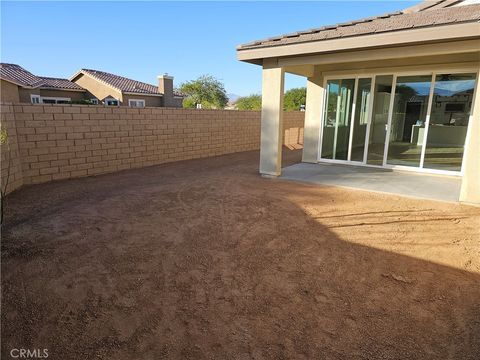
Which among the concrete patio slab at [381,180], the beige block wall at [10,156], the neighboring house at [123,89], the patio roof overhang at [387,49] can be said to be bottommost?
the concrete patio slab at [381,180]

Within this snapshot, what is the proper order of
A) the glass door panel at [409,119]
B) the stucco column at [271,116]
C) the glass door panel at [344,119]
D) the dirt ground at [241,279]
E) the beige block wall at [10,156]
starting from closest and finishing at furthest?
the dirt ground at [241,279] < the beige block wall at [10,156] < the stucco column at [271,116] < the glass door panel at [409,119] < the glass door panel at [344,119]

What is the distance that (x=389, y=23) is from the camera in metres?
5.46

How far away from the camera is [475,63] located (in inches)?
261

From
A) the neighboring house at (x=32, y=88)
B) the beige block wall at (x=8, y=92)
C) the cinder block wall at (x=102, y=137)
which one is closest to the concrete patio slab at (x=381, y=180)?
the cinder block wall at (x=102, y=137)

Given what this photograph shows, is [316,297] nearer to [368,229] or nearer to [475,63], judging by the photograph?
[368,229]

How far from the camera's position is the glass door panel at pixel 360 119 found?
8.24 metres

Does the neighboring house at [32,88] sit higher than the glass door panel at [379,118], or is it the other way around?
the neighboring house at [32,88]

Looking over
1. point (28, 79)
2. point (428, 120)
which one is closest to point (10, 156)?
point (428, 120)

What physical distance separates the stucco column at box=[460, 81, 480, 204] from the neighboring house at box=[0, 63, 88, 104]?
71.4ft

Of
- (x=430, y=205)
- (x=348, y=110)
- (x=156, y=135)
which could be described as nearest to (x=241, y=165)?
(x=156, y=135)

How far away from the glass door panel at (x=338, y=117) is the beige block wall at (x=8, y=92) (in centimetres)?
1924

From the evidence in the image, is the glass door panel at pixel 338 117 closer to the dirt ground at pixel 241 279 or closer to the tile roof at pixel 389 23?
the tile roof at pixel 389 23

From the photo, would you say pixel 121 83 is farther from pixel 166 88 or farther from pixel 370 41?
pixel 370 41

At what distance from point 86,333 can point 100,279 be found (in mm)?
747
